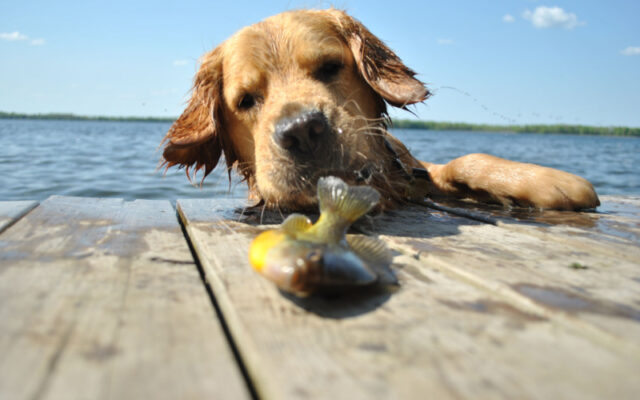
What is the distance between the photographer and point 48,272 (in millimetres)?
1748

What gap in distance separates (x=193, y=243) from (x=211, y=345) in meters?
1.19

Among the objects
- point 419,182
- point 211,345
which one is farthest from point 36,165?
point 211,345

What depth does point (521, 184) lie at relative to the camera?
11.5ft

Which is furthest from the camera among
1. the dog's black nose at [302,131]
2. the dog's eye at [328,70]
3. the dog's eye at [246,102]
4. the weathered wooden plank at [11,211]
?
the dog's eye at [246,102]

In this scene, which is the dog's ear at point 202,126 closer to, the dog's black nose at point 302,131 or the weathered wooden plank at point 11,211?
the weathered wooden plank at point 11,211

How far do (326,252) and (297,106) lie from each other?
1421mm

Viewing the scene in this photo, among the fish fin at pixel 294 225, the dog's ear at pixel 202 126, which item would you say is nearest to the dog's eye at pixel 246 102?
the dog's ear at pixel 202 126

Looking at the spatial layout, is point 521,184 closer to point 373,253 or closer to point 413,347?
point 373,253

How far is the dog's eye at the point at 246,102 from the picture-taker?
10.7 ft

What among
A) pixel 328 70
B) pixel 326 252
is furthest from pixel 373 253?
pixel 328 70

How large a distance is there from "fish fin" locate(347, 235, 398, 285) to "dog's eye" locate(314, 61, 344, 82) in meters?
1.62

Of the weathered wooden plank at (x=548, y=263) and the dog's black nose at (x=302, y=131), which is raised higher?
the dog's black nose at (x=302, y=131)

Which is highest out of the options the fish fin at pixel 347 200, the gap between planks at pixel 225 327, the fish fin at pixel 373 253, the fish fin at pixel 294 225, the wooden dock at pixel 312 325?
the fish fin at pixel 347 200

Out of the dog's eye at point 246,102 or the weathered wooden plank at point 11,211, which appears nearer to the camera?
the weathered wooden plank at point 11,211
